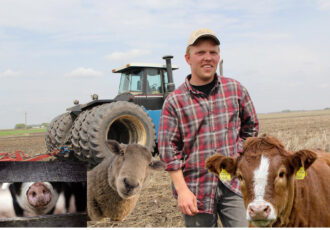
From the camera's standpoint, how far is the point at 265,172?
7.09 feet

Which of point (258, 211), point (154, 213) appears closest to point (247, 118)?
point (258, 211)

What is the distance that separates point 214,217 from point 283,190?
0.52 metres

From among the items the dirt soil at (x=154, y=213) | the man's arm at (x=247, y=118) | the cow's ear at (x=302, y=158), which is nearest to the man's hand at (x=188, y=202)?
the man's arm at (x=247, y=118)

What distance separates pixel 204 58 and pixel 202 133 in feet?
1.65

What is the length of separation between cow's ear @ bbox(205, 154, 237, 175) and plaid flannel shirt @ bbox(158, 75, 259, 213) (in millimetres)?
51

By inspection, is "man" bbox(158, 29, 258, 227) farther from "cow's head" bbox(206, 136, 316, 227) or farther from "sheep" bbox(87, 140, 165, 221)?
"sheep" bbox(87, 140, 165, 221)

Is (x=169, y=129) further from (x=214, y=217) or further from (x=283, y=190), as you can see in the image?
(x=283, y=190)

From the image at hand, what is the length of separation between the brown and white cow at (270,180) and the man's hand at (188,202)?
0.22 m

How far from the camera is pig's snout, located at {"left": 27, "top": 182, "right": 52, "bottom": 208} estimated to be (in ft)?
4.94

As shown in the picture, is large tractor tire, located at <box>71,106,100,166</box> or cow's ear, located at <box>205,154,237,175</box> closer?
cow's ear, located at <box>205,154,237,175</box>

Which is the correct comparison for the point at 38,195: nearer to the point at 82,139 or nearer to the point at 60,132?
the point at 82,139

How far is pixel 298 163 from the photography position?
224cm

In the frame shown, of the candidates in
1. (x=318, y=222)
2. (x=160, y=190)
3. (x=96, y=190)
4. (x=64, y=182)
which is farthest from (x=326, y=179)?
(x=160, y=190)

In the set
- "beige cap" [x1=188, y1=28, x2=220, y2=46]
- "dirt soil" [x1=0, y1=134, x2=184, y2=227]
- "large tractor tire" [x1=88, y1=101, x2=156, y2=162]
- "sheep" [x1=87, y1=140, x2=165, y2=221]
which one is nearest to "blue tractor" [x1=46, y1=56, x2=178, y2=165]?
"large tractor tire" [x1=88, y1=101, x2=156, y2=162]
